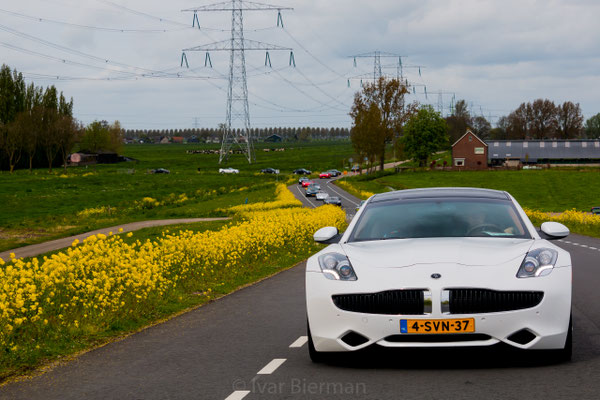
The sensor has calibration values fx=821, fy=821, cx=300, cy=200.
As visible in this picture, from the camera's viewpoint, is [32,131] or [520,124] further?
[520,124]

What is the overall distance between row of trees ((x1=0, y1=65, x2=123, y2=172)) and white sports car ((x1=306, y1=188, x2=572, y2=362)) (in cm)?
12364

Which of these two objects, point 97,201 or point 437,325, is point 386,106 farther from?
point 437,325

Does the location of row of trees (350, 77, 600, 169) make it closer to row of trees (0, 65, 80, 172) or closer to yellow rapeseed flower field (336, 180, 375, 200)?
yellow rapeseed flower field (336, 180, 375, 200)

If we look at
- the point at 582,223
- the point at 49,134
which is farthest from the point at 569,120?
the point at 582,223

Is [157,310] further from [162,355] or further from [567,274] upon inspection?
[567,274]

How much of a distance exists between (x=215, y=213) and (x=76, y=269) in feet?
153

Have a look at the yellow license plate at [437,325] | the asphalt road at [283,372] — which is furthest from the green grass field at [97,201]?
the yellow license plate at [437,325]

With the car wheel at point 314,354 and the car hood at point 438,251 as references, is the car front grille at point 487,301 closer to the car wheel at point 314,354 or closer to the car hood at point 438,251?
the car hood at point 438,251

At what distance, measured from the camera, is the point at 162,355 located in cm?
800

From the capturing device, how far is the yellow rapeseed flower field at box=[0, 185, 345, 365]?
895cm

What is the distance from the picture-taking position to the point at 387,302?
6.68m

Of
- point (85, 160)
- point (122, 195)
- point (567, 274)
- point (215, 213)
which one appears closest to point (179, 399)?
point (567, 274)

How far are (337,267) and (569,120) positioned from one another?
632 feet

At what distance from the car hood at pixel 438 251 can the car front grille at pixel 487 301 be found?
29cm
